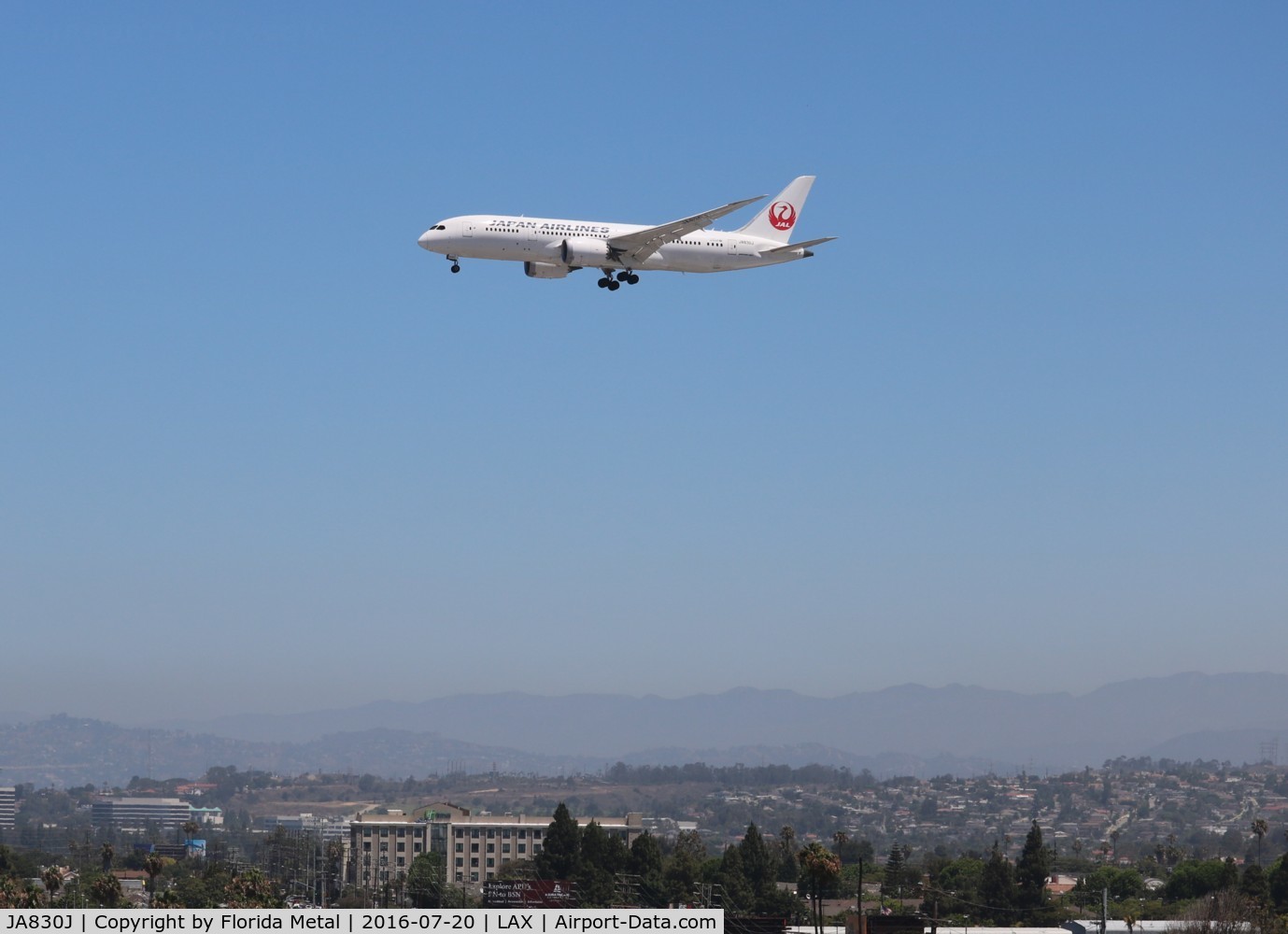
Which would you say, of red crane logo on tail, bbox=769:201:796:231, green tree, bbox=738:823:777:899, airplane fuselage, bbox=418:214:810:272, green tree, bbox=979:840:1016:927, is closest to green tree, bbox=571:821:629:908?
green tree, bbox=738:823:777:899

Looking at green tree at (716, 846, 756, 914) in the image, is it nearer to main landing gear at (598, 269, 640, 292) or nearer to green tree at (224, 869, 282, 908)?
green tree at (224, 869, 282, 908)

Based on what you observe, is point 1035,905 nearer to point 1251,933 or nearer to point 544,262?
point 1251,933

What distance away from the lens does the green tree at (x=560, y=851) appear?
472 feet

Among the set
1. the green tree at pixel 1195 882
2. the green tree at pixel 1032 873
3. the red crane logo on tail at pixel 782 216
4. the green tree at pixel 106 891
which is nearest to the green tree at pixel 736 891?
the green tree at pixel 1032 873

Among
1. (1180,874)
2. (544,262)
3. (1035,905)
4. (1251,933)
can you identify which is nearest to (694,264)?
(544,262)

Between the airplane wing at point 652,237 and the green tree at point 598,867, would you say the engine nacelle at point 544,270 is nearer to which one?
the airplane wing at point 652,237

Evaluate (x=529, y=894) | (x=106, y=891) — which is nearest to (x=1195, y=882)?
(x=529, y=894)

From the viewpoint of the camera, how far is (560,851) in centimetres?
14525

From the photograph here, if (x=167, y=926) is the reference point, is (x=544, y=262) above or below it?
above

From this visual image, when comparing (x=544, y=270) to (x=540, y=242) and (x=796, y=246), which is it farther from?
(x=796, y=246)

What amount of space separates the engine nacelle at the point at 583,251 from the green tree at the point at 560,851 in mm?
63128

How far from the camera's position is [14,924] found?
50594mm

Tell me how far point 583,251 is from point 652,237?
377 cm

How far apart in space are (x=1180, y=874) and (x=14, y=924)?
148 metres
